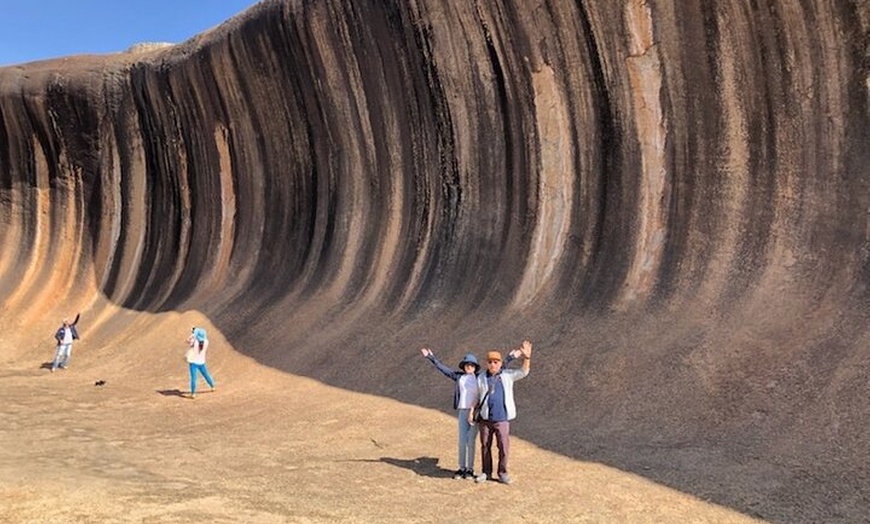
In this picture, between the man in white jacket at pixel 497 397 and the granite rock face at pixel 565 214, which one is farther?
the granite rock face at pixel 565 214

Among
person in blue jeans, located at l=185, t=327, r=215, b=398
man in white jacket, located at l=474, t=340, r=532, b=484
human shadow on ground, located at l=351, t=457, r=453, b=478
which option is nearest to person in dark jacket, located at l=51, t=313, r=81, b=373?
person in blue jeans, located at l=185, t=327, r=215, b=398

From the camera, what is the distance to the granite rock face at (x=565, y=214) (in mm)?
7660

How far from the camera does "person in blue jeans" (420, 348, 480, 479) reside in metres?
6.22

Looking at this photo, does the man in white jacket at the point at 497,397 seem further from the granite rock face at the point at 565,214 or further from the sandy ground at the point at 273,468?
the granite rock face at the point at 565,214

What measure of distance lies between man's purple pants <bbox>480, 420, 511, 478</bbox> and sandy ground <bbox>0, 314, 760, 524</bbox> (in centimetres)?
16

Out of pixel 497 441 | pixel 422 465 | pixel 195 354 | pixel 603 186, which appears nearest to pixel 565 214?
pixel 603 186

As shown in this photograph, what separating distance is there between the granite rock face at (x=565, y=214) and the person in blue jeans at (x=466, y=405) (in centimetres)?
134

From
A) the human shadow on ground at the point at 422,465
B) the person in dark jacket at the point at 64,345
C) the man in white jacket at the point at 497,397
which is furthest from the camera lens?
the person in dark jacket at the point at 64,345

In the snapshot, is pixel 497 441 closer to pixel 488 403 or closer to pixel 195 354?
pixel 488 403

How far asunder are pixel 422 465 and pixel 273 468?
1.36m

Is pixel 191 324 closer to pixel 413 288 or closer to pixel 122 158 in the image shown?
pixel 413 288

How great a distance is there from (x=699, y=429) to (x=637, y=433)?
1.96 ft

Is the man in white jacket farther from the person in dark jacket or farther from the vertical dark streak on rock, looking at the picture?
the person in dark jacket

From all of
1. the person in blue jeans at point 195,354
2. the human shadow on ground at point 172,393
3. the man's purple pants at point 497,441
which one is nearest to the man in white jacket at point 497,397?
the man's purple pants at point 497,441
